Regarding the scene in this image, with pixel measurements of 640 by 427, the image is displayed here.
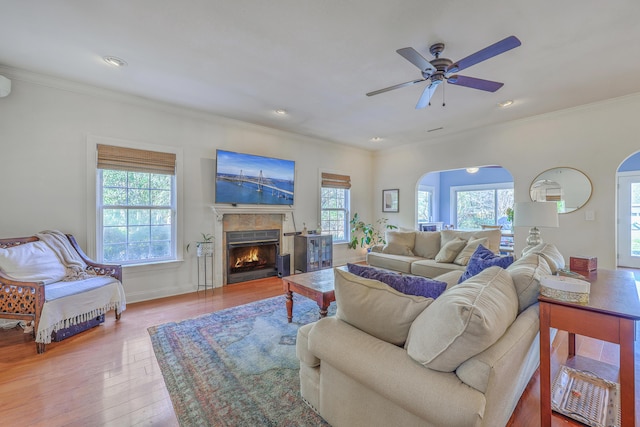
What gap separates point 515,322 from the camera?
1.29 metres

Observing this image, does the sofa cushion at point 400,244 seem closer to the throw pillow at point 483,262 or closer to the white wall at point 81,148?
the throw pillow at point 483,262

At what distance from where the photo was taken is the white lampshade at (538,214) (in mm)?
2557

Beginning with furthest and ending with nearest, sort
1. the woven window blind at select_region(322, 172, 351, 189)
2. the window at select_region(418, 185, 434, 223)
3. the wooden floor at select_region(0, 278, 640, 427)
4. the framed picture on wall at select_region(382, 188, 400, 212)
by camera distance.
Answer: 1. the window at select_region(418, 185, 434, 223)
2. the framed picture on wall at select_region(382, 188, 400, 212)
3. the woven window blind at select_region(322, 172, 351, 189)
4. the wooden floor at select_region(0, 278, 640, 427)

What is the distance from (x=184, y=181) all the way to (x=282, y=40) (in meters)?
2.59

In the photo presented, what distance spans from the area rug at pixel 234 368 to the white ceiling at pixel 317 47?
2698 millimetres

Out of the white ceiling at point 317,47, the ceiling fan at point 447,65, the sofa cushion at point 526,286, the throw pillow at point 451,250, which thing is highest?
the white ceiling at point 317,47

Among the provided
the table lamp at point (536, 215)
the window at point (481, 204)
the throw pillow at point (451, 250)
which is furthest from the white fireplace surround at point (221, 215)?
the window at point (481, 204)

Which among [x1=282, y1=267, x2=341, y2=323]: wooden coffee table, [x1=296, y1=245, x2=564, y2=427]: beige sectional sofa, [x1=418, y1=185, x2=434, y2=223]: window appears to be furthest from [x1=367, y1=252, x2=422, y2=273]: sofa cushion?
[x1=418, y1=185, x2=434, y2=223]: window

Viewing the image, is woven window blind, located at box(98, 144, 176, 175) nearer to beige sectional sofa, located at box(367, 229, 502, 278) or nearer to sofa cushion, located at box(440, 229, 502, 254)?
beige sectional sofa, located at box(367, 229, 502, 278)

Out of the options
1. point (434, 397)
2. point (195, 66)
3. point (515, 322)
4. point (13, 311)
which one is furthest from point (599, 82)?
point (13, 311)

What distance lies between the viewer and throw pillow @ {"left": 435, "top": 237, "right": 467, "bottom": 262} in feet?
12.8

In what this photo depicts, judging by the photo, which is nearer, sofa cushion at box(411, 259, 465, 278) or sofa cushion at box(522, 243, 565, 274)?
sofa cushion at box(522, 243, 565, 274)

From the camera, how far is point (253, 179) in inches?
182

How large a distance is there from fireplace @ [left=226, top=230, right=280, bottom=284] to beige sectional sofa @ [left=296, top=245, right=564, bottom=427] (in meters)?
3.21
